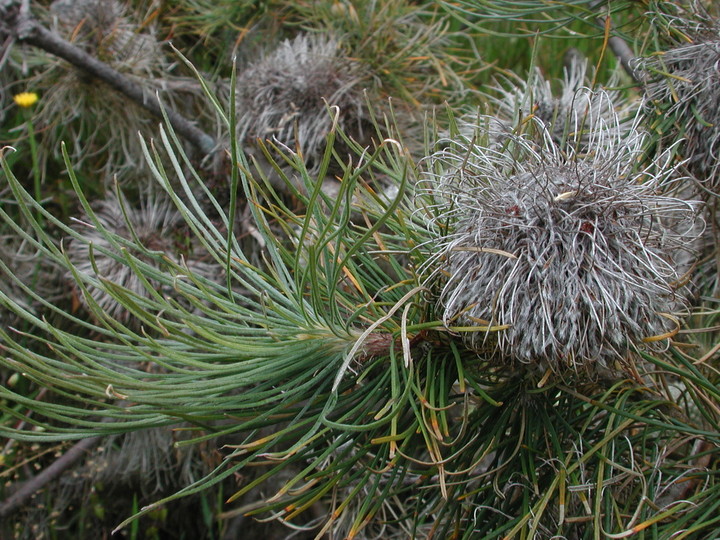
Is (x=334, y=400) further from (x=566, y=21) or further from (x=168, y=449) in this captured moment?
(x=168, y=449)

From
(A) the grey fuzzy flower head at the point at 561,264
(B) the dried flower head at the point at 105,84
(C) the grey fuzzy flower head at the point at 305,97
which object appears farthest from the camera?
(B) the dried flower head at the point at 105,84

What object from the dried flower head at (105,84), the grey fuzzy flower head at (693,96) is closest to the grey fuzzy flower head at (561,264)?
the grey fuzzy flower head at (693,96)

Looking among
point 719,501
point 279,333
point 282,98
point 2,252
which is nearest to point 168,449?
point 2,252

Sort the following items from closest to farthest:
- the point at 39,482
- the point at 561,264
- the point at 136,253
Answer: the point at 561,264 → the point at 136,253 → the point at 39,482

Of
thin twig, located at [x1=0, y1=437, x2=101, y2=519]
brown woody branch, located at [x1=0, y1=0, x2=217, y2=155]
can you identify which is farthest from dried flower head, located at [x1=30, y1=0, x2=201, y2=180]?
thin twig, located at [x1=0, y1=437, x2=101, y2=519]

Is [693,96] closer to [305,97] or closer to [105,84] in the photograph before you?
[305,97]

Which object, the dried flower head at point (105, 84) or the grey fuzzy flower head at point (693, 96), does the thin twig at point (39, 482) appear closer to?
the dried flower head at point (105, 84)

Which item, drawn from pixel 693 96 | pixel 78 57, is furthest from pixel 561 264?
pixel 78 57
